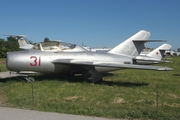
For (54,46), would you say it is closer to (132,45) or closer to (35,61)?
(35,61)

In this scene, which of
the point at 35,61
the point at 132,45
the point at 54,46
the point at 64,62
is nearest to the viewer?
the point at 35,61

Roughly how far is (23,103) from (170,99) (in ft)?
16.3

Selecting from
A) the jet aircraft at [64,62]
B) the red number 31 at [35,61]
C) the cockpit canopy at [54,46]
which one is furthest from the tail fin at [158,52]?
the red number 31 at [35,61]

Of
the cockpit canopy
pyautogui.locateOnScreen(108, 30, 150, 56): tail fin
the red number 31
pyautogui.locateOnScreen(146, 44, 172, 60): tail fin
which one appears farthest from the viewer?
pyautogui.locateOnScreen(146, 44, 172, 60): tail fin

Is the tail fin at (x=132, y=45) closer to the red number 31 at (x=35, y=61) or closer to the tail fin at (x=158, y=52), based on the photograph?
the red number 31 at (x=35, y=61)

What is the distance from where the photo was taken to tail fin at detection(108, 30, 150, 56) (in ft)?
39.0

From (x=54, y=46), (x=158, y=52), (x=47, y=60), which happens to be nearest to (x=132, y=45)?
→ (x=54, y=46)

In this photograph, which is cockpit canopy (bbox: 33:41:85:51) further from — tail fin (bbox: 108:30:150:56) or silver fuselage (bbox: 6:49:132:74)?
tail fin (bbox: 108:30:150:56)

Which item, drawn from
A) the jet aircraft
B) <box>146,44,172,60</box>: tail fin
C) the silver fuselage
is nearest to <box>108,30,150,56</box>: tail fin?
the jet aircraft

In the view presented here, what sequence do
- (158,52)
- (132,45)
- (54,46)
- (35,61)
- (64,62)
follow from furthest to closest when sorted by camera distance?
(158,52) → (132,45) → (54,46) → (64,62) → (35,61)

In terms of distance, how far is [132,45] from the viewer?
39.7ft

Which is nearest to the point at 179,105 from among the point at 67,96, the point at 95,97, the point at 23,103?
the point at 95,97

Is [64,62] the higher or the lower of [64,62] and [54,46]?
the lower

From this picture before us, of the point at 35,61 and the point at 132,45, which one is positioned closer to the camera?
the point at 35,61
